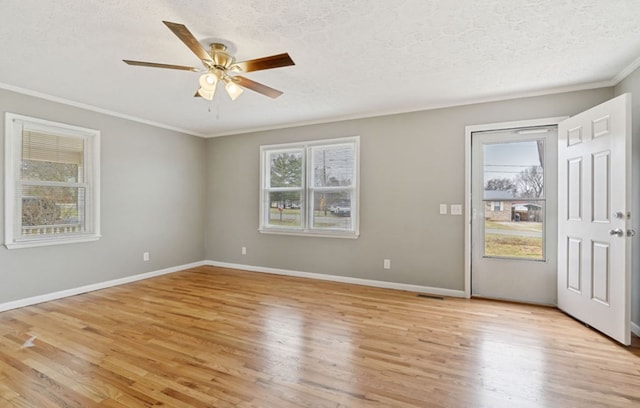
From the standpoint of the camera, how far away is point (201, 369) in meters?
2.22

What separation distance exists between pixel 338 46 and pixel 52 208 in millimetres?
3905

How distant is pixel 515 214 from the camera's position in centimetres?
378

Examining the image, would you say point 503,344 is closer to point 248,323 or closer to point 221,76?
point 248,323

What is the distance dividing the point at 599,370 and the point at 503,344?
60cm

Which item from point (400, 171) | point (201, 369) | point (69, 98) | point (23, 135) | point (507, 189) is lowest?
point (201, 369)

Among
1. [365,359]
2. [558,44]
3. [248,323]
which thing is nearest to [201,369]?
[248,323]

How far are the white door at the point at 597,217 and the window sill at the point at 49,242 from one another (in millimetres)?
5652

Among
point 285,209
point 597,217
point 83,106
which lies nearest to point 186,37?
point 83,106

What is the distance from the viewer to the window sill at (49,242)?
3518mm

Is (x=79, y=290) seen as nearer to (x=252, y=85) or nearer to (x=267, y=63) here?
(x=252, y=85)

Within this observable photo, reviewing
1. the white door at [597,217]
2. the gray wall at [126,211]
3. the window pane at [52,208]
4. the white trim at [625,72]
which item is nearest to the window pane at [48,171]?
the window pane at [52,208]

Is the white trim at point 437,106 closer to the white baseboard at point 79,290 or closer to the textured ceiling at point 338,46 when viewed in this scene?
the textured ceiling at point 338,46

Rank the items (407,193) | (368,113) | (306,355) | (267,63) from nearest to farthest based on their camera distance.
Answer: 1. (267,63)
2. (306,355)
3. (407,193)
4. (368,113)

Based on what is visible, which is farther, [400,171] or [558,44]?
[400,171]
